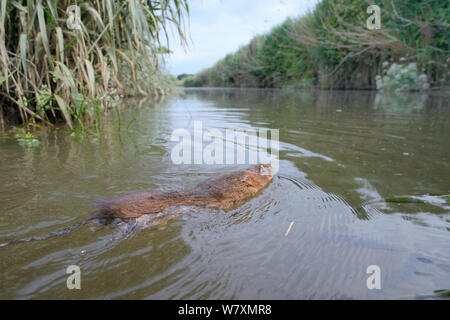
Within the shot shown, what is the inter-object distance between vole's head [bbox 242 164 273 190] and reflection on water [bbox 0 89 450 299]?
71 mm

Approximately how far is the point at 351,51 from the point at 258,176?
1739cm

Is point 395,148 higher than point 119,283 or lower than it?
higher

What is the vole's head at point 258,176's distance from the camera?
2.32m

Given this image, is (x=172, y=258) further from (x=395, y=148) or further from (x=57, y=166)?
(x=395, y=148)

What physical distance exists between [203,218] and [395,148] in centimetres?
273

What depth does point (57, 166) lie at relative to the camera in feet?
9.27

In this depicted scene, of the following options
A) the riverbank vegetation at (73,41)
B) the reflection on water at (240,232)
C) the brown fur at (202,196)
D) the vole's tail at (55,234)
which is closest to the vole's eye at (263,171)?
the brown fur at (202,196)

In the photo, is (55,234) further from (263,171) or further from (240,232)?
(263,171)

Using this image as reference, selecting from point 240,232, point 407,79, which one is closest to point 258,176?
point 240,232

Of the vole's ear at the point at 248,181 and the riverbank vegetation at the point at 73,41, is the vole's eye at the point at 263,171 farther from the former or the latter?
the riverbank vegetation at the point at 73,41

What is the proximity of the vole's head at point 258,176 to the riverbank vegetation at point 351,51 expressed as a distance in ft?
28.2

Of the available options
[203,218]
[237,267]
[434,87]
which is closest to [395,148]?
[203,218]
